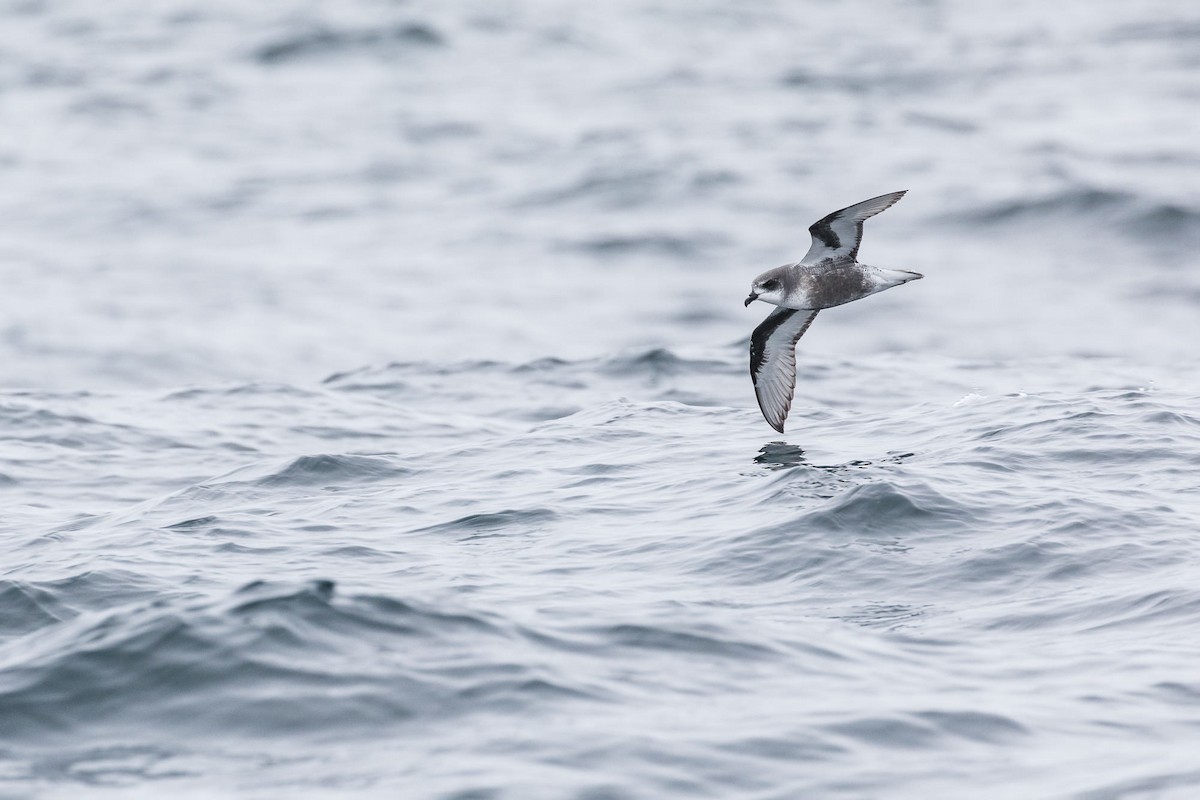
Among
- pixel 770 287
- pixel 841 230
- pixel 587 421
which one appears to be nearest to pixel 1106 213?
pixel 587 421

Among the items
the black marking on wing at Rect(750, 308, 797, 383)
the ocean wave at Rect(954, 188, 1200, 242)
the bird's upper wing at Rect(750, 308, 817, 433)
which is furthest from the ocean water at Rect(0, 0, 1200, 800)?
the black marking on wing at Rect(750, 308, 797, 383)

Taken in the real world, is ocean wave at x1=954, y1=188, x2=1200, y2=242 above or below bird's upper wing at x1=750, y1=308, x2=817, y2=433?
below

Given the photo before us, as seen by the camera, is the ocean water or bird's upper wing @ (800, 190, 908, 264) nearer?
the ocean water

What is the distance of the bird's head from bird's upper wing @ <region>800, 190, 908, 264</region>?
37cm

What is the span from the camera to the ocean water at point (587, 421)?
8508 mm

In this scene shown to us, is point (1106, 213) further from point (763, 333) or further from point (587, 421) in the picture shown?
point (763, 333)

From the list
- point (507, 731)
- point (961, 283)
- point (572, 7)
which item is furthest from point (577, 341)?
point (572, 7)

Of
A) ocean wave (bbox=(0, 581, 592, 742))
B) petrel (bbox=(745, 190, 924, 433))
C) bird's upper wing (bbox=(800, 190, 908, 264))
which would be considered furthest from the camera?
→ petrel (bbox=(745, 190, 924, 433))

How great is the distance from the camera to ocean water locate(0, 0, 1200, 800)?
335 inches

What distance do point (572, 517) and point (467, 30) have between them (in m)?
36.8

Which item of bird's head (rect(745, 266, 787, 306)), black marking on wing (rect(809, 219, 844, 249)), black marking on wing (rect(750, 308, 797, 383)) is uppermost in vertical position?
black marking on wing (rect(809, 219, 844, 249))

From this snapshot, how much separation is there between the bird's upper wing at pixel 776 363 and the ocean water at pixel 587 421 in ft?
1.43

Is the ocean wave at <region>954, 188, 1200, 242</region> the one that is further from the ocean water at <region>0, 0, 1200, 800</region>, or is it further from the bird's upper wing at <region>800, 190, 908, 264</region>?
the bird's upper wing at <region>800, 190, 908, 264</region>

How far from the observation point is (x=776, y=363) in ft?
49.1
